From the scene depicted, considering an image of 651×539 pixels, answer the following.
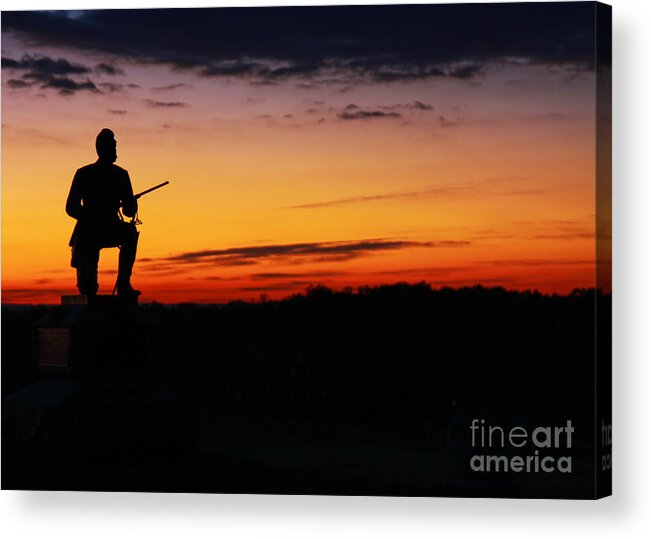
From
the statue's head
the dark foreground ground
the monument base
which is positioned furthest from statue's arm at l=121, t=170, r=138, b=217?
the dark foreground ground

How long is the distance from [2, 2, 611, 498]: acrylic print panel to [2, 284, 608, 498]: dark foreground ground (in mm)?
18

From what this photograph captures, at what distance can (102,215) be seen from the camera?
14.5 m

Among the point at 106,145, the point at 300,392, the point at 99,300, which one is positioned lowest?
the point at 300,392

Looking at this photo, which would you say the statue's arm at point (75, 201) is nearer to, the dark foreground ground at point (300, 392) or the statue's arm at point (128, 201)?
the statue's arm at point (128, 201)

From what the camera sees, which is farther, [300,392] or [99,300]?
[300,392]

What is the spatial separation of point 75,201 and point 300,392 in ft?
7.56

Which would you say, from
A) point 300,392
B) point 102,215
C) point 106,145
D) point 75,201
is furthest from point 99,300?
point 300,392

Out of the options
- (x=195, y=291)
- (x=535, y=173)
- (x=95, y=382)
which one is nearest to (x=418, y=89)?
(x=535, y=173)

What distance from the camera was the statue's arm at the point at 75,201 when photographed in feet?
47.8

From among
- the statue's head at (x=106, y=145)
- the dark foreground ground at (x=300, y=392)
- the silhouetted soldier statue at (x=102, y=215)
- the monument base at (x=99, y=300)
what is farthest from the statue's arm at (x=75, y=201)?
the dark foreground ground at (x=300, y=392)

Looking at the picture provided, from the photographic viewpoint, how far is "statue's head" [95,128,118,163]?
1457 cm

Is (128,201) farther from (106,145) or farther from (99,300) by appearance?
(99,300)

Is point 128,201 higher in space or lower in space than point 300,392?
higher

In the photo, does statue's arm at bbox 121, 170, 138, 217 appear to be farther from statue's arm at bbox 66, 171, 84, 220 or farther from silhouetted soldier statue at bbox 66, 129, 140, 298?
statue's arm at bbox 66, 171, 84, 220
